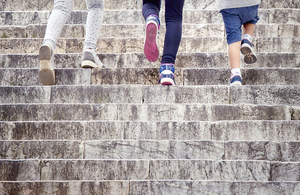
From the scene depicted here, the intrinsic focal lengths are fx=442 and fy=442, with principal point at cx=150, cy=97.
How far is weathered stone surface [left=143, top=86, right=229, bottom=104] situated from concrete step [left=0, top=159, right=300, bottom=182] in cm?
102

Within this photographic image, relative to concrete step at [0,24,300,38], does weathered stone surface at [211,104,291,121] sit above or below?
below

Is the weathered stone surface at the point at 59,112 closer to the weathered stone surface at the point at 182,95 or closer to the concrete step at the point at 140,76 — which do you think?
the weathered stone surface at the point at 182,95

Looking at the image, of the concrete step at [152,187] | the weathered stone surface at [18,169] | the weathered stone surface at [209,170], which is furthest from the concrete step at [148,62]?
the concrete step at [152,187]

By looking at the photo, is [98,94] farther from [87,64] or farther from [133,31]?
[133,31]

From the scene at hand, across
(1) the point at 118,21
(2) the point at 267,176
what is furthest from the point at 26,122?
(1) the point at 118,21

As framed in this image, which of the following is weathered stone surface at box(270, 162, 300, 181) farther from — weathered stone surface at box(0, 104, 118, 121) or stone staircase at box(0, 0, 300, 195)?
weathered stone surface at box(0, 104, 118, 121)

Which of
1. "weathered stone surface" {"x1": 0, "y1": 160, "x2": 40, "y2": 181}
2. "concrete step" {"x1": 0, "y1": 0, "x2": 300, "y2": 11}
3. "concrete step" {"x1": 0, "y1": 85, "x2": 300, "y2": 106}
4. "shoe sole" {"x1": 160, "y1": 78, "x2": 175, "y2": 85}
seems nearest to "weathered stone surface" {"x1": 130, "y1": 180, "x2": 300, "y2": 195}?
"weathered stone surface" {"x1": 0, "y1": 160, "x2": 40, "y2": 181}

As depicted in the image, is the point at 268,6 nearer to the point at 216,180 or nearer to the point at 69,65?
the point at 69,65

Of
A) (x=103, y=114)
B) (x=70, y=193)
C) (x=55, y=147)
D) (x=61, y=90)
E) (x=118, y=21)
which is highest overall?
(x=118, y=21)

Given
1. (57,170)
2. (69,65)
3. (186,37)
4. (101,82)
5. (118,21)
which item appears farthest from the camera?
(118,21)

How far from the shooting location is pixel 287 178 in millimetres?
3188

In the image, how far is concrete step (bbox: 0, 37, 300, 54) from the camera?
5445 mm

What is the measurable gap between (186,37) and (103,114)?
2320mm

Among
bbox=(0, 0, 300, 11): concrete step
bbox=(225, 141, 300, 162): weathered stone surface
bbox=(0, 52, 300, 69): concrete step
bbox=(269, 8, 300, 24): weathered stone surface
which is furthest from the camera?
bbox=(0, 0, 300, 11): concrete step
